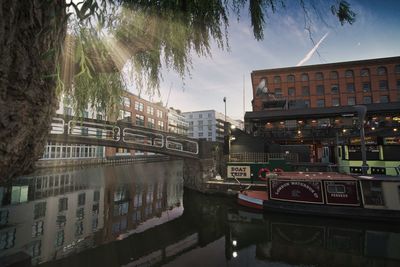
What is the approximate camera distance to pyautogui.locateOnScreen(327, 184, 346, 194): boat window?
36.8ft

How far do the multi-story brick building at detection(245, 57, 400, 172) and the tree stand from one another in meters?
22.4

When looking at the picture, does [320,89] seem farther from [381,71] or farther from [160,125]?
[160,125]

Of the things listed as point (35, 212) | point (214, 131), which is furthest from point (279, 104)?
point (214, 131)

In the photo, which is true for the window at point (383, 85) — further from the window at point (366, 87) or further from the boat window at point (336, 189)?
the boat window at point (336, 189)

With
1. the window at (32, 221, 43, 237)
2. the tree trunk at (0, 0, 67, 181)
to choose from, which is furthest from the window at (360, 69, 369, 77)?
the window at (32, 221, 43, 237)

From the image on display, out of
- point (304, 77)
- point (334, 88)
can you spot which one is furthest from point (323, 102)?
point (304, 77)

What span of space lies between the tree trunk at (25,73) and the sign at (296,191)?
12711 millimetres

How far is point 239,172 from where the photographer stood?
17.0 m

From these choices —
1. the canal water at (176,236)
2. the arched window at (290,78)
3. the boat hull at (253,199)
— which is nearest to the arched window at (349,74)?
the arched window at (290,78)

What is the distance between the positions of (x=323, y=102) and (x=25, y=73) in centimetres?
4082

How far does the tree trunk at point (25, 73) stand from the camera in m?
1.26

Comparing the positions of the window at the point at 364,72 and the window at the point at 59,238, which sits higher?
the window at the point at 364,72

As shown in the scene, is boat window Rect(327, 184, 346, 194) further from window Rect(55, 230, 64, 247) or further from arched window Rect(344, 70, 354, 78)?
arched window Rect(344, 70, 354, 78)

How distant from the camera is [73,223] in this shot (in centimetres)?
1050
